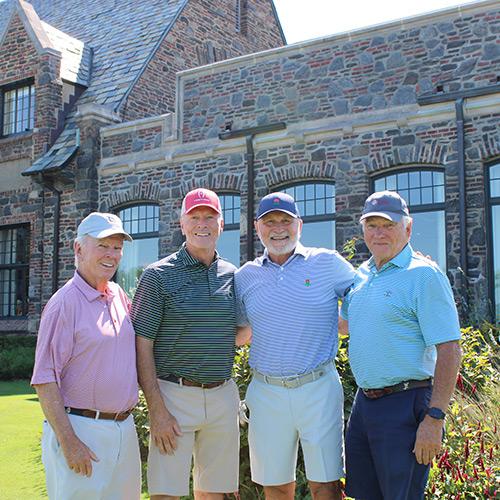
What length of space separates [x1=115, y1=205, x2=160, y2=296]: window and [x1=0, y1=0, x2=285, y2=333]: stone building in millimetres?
971

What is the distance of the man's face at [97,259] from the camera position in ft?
12.9

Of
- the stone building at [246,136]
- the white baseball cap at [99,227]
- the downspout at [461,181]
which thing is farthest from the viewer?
the stone building at [246,136]

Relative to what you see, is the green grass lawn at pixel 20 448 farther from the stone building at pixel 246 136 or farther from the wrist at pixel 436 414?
the stone building at pixel 246 136

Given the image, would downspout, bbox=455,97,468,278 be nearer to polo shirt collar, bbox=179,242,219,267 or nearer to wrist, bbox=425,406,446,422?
polo shirt collar, bbox=179,242,219,267

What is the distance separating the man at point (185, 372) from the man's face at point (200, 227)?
30 mm

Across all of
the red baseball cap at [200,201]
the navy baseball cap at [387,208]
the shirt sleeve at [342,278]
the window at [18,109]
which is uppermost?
the window at [18,109]

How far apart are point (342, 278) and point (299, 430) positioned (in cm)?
97

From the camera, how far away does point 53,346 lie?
3604mm

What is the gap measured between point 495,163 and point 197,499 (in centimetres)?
853

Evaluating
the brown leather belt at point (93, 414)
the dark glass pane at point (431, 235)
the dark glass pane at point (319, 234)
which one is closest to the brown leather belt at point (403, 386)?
the brown leather belt at point (93, 414)

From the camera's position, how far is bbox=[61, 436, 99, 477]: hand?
11.5 ft

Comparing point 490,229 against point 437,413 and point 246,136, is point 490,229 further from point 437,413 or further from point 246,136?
point 437,413

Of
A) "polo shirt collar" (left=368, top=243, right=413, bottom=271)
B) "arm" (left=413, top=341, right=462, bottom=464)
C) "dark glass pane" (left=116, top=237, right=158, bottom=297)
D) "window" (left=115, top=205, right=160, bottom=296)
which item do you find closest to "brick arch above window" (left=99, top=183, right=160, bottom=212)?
"window" (left=115, top=205, right=160, bottom=296)

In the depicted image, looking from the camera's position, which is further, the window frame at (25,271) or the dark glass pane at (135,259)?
the window frame at (25,271)
